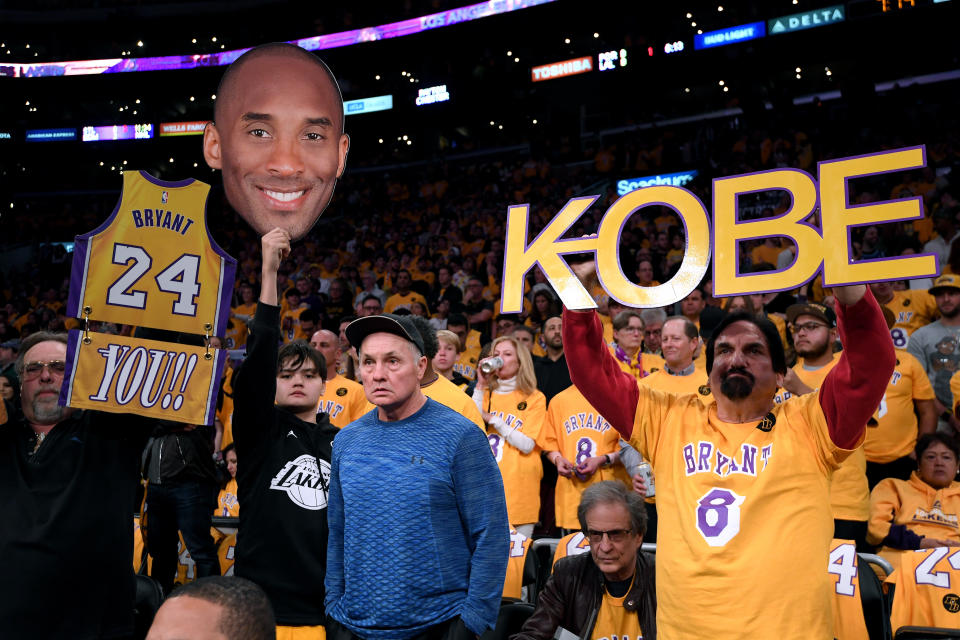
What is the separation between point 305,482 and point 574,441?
7.92ft

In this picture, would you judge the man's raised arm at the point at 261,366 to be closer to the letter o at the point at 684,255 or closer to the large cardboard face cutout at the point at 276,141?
the letter o at the point at 684,255

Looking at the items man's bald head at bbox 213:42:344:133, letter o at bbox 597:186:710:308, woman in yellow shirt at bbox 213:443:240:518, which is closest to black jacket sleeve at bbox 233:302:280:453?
letter o at bbox 597:186:710:308

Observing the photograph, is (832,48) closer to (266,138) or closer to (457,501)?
(266,138)

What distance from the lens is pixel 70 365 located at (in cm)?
271

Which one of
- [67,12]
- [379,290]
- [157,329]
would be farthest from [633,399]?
[67,12]

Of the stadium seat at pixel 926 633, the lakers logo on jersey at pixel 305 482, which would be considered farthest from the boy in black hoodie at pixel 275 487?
the stadium seat at pixel 926 633

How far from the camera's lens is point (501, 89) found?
19281 mm

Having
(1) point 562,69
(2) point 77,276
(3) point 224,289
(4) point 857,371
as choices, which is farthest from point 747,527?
(1) point 562,69

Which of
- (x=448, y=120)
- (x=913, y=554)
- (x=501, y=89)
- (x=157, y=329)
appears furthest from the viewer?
(x=448, y=120)

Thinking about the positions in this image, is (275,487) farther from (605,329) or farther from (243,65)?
(605,329)

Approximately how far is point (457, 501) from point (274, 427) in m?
0.79

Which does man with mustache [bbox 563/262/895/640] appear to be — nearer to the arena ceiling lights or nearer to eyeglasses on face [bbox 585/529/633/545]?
eyeglasses on face [bbox 585/529/633/545]

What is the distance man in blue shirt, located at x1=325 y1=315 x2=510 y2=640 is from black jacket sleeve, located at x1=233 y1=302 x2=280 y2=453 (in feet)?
0.91

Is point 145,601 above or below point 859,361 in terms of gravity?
below
